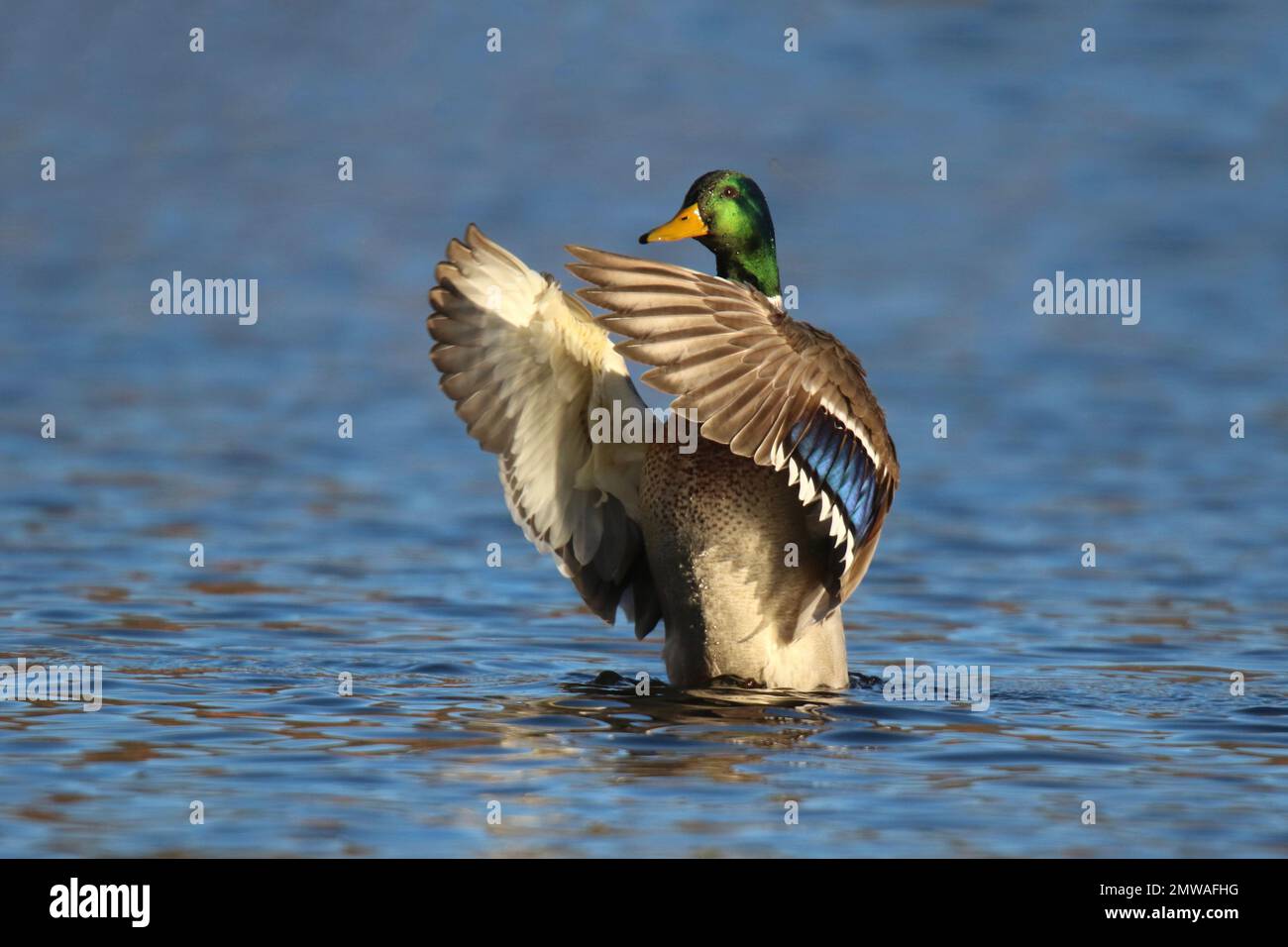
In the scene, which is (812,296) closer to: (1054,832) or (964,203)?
(964,203)

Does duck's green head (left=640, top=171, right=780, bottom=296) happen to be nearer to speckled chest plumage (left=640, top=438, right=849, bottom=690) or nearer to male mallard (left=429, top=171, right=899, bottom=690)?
male mallard (left=429, top=171, right=899, bottom=690)

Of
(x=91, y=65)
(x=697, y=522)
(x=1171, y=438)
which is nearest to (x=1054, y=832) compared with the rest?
(x=697, y=522)

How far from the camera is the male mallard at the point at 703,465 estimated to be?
7305 millimetres

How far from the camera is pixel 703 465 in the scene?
26.4 ft

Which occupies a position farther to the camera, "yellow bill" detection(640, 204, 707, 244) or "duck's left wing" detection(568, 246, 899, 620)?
"yellow bill" detection(640, 204, 707, 244)

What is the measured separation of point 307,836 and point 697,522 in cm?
230

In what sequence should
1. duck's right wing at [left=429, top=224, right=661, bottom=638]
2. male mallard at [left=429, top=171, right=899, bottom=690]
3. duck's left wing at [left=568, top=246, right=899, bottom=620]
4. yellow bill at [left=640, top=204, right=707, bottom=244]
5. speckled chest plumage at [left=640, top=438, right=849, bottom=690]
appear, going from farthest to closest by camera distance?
yellow bill at [left=640, top=204, right=707, bottom=244] < speckled chest plumage at [left=640, top=438, right=849, bottom=690] < duck's right wing at [left=429, top=224, right=661, bottom=638] < male mallard at [left=429, top=171, right=899, bottom=690] < duck's left wing at [left=568, top=246, right=899, bottom=620]

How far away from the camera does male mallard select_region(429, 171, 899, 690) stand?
730 centimetres

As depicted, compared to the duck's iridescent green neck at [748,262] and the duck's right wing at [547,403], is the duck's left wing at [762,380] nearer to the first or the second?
the duck's right wing at [547,403]

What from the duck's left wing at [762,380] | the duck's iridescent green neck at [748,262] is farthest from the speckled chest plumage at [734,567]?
the duck's iridescent green neck at [748,262]

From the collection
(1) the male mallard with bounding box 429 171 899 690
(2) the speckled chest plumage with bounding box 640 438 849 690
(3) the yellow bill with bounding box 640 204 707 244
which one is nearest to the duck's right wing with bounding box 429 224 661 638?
(1) the male mallard with bounding box 429 171 899 690

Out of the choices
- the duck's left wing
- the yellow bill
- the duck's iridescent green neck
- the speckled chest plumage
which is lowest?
the speckled chest plumage

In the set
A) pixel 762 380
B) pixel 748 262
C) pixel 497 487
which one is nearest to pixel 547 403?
pixel 748 262

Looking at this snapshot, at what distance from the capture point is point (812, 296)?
56.5 feet
